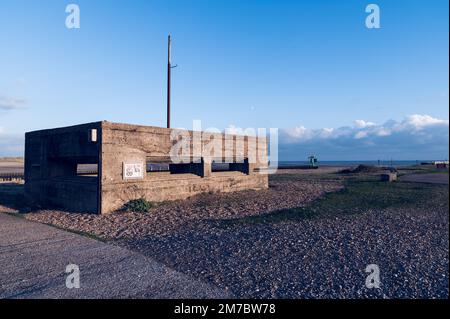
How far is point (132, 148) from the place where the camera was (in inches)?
504

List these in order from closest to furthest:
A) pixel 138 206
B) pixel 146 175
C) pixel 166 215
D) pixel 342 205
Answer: pixel 166 215
pixel 138 206
pixel 342 205
pixel 146 175

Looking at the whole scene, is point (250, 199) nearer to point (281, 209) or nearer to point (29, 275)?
point (281, 209)

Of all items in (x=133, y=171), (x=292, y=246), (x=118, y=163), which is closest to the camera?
(x=292, y=246)

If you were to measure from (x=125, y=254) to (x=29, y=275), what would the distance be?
1.76 metres

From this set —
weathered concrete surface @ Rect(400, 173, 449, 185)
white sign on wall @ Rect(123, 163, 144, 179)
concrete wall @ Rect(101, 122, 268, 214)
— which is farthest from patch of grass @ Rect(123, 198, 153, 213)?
weathered concrete surface @ Rect(400, 173, 449, 185)

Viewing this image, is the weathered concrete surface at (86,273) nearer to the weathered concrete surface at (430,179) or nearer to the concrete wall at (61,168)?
the concrete wall at (61,168)

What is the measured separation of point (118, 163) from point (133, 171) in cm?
79

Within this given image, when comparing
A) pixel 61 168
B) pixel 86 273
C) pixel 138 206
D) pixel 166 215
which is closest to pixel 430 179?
pixel 166 215

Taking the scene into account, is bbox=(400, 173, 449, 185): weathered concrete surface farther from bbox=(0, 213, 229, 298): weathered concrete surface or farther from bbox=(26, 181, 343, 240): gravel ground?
bbox=(0, 213, 229, 298): weathered concrete surface

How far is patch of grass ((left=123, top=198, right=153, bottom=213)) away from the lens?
475 inches

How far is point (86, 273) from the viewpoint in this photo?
214 inches

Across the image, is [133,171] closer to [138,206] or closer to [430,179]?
[138,206]

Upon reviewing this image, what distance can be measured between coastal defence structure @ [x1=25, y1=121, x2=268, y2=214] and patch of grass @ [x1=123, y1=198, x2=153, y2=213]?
28 centimetres
